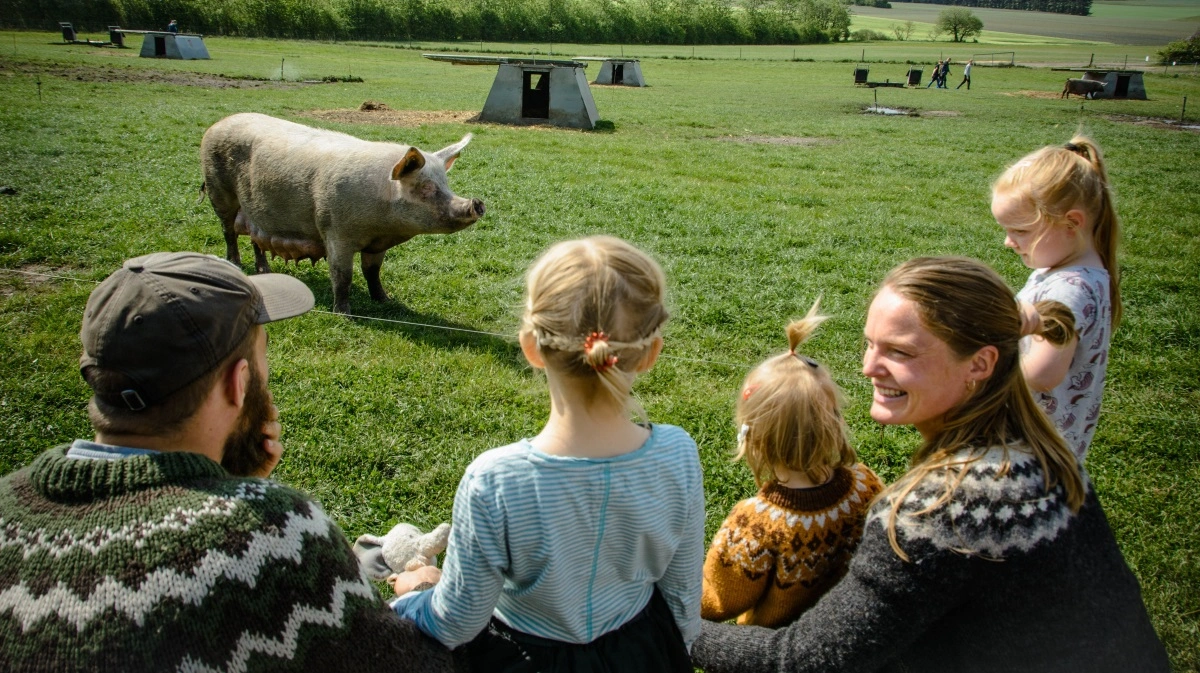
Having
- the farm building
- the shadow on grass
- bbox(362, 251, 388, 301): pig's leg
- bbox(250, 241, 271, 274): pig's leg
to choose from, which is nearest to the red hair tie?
the shadow on grass

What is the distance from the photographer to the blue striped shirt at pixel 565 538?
2010 mm

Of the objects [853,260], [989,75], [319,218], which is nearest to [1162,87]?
[989,75]

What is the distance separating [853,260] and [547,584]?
752 centimetres

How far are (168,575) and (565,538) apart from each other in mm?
909

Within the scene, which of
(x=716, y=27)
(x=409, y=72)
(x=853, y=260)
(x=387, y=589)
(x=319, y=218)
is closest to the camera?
(x=387, y=589)

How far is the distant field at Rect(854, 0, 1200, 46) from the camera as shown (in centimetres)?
9083

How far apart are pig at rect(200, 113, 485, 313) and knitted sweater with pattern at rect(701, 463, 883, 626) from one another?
15.1 ft

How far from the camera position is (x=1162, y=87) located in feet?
124

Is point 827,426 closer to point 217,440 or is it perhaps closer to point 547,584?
point 547,584

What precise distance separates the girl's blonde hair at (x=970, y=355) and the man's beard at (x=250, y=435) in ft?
5.96

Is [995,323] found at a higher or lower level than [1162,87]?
lower

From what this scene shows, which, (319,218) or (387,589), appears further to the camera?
(319,218)

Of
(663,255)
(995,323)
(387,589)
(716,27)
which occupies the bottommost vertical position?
(387,589)

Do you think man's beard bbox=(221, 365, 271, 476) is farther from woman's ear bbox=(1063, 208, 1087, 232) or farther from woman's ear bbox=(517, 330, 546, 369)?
woman's ear bbox=(1063, 208, 1087, 232)
